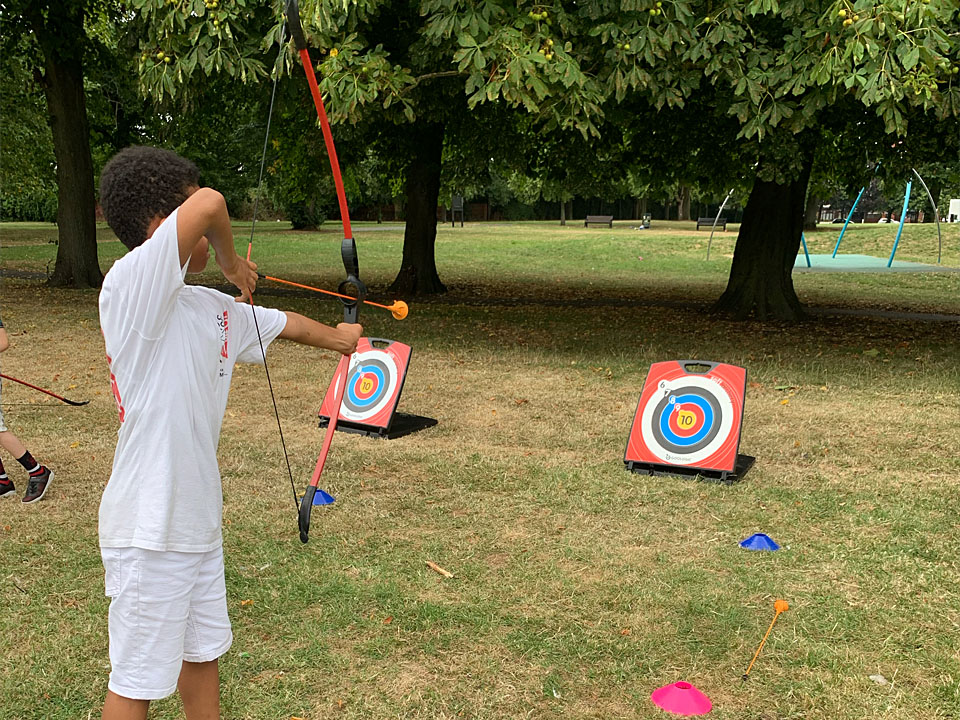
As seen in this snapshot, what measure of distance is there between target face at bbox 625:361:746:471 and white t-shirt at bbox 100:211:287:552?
389 cm

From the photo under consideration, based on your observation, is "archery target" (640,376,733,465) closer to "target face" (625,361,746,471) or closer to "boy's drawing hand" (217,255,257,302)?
"target face" (625,361,746,471)

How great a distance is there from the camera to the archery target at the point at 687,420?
5.82 meters

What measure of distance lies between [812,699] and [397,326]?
30.5 feet

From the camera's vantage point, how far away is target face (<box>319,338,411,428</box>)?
673cm

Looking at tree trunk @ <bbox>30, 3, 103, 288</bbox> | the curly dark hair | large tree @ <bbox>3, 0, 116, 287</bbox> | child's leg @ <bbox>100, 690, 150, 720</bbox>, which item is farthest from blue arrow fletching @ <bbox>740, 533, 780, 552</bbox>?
tree trunk @ <bbox>30, 3, 103, 288</bbox>

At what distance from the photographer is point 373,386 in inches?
276

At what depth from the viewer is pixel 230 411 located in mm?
7492

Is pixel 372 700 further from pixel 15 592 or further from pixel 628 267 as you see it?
pixel 628 267

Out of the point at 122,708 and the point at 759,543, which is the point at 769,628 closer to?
the point at 759,543

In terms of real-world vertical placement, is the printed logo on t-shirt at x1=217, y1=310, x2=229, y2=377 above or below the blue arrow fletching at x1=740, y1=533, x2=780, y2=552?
above

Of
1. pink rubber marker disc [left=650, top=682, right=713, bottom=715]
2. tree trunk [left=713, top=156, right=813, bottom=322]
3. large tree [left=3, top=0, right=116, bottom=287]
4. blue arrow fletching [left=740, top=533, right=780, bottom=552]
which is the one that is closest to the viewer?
pink rubber marker disc [left=650, top=682, right=713, bottom=715]

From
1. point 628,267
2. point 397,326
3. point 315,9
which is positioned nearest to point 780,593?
Answer: point 315,9

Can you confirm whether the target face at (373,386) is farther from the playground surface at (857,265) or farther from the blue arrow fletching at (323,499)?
the playground surface at (857,265)

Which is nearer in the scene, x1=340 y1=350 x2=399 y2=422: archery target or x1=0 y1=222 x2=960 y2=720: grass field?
x1=0 y1=222 x2=960 y2=720: grass field
